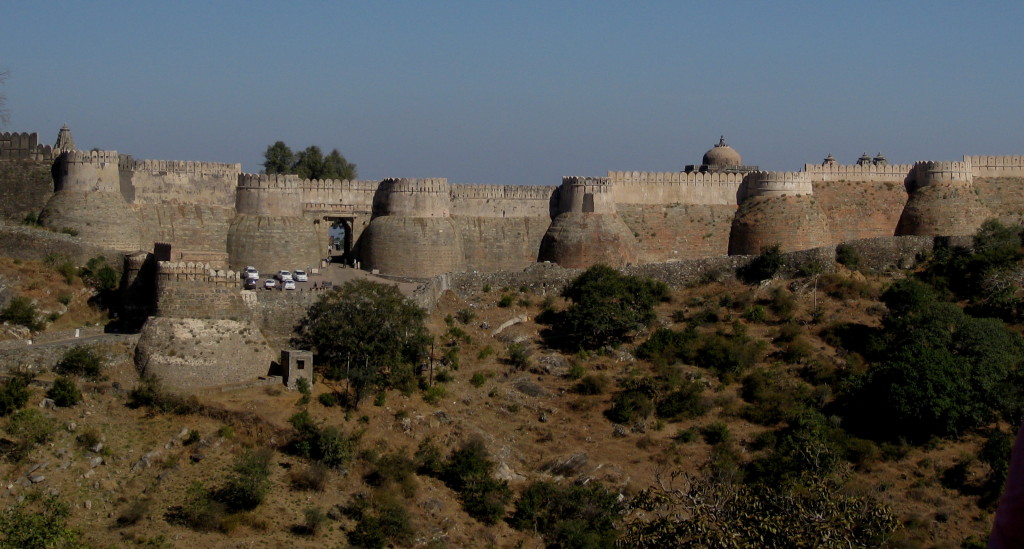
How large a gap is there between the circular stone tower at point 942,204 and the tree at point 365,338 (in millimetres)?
16922

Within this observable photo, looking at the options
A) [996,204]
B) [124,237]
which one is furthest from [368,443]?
[996,204]

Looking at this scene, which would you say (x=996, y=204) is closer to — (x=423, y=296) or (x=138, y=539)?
(x=423, y=296)

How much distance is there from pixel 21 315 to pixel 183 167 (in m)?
8.44

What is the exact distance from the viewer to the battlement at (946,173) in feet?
113

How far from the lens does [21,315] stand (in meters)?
22.8

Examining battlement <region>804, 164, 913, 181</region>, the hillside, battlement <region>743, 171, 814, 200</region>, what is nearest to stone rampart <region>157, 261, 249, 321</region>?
the hillside

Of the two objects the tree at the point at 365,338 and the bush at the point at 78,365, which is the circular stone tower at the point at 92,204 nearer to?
the tree at the point at 365,338

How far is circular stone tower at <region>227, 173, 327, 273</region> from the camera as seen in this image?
30.1m

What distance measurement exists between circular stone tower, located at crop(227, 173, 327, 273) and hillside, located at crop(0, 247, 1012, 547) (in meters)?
5.04

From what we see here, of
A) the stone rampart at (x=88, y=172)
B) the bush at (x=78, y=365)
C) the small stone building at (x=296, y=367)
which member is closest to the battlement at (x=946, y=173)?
the small stone building at (x=296, y=367)

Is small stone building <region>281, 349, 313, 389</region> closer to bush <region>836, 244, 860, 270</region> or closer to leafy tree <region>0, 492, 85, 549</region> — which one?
leafy tree <region>0, 492, 85, 549</region>

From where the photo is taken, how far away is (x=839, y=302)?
29.2 meters

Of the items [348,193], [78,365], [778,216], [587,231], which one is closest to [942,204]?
[778,216]

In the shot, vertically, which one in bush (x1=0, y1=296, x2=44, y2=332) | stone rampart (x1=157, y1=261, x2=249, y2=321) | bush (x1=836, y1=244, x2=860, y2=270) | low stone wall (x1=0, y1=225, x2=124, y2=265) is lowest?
bush (x1=0, y1=296, x2=44, y2=332)
